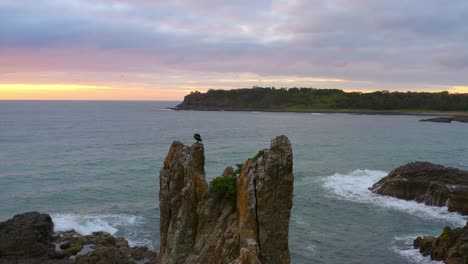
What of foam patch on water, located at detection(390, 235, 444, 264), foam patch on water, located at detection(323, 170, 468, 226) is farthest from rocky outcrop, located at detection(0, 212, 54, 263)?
foam patch on water, located at detection(323, 170, 468, 226)

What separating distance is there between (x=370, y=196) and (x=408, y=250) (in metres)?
17.7

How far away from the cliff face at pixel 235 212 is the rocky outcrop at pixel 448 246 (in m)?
14.6

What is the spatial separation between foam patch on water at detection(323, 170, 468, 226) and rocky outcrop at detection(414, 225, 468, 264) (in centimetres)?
895

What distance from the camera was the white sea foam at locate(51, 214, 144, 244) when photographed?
41.8 meters

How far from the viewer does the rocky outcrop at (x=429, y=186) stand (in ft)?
Result: 153

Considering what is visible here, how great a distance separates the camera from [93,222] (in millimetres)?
43531

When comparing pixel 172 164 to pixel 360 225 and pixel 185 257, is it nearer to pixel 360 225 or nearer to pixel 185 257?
pixel 185 257

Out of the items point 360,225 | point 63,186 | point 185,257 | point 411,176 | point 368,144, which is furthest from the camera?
point 368,144

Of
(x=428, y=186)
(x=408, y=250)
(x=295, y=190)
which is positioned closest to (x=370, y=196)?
(x=428, y=186)

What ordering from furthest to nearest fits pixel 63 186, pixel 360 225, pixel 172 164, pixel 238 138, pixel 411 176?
pixel 238 138, pixel 63 186, pixel 411 176, pixel 360 225, pixel 172 164

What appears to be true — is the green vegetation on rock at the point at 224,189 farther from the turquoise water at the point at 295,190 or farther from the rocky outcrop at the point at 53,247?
the turquoise water at the point at 295,190

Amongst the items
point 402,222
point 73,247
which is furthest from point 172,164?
point 402,222

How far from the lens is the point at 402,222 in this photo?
141ft

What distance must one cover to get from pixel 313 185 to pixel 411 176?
12.1 m
